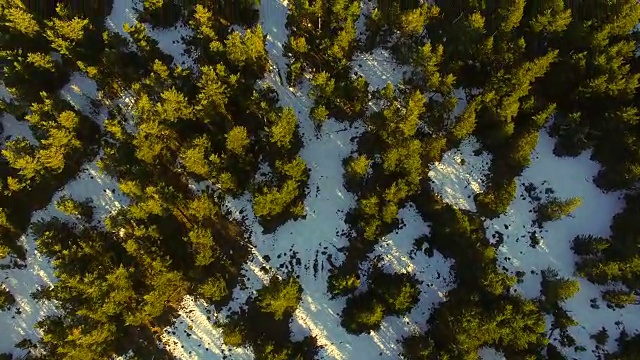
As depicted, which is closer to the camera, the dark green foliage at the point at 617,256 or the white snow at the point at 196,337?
the dark green foliage at the point at 617,256

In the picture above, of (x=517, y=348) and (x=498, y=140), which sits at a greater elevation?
(x=498, y=140)

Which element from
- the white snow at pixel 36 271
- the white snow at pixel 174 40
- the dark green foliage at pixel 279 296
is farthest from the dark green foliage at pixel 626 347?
the white snow at pixel 174 40

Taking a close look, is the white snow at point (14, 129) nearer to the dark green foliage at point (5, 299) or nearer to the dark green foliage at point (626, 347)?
the dark green foliage at point (5, 299)

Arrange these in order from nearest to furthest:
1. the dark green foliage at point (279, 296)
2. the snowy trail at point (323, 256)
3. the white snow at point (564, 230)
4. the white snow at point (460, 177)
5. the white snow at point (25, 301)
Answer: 1. the dark green foliage at point (279, 296)
2. the white snow at point (564, 230)
3. the snowy trail at point (323, 256)
4. the white snow at point (25, 301)
5. the white snow at point (460, 177)

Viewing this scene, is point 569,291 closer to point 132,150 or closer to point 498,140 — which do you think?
point 498,140

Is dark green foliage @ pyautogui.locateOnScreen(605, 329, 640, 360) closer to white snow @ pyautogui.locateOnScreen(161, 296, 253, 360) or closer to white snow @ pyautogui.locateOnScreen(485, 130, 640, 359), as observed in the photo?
white snow @ pyautogui.locateOnScreen(485, 130, 640, 359)

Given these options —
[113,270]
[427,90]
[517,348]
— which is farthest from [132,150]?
[517,348]

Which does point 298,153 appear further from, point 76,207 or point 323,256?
point 76,207

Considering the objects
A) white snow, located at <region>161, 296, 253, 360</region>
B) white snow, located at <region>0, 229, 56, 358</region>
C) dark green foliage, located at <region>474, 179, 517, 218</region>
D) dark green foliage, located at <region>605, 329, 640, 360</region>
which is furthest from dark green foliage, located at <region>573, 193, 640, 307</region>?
white snow, located at <region>0, 229, 56, 358</region>
